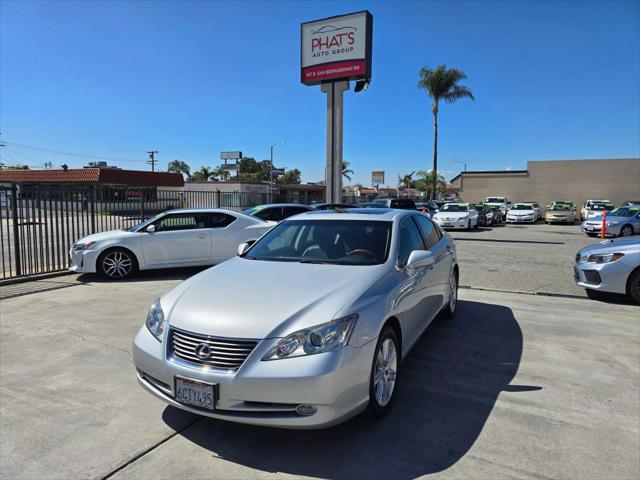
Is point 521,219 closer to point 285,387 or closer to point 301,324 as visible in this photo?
point 301,324

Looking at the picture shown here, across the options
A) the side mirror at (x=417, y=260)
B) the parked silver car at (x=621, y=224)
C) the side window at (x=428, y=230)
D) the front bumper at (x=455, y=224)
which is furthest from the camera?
the front bumper at (x=455, y=224)

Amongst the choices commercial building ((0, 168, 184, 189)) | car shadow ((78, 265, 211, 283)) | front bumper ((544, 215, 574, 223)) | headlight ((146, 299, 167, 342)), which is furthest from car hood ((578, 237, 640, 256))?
commercial building ((0, 168, 184, 189))

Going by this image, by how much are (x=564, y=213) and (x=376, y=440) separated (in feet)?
106

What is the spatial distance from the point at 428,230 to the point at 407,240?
1.12 metres

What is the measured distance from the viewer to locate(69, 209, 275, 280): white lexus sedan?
28.9 ft

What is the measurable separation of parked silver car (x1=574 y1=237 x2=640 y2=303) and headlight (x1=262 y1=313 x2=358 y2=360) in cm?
612

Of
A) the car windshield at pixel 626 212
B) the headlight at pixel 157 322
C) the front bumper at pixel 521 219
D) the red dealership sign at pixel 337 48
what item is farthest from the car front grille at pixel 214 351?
the front bumper at pixel 521 219

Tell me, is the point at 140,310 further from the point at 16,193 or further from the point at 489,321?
the point at 489,321

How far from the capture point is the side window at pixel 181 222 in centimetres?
938

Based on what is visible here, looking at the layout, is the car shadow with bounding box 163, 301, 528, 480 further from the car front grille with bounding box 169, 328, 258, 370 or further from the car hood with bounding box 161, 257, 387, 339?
the car hood with bounding box 161, 257, 387, 339

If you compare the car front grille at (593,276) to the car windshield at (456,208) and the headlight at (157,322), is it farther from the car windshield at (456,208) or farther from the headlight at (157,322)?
the car windshield at (456,208)

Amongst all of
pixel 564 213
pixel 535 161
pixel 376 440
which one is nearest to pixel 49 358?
pixel 376 440

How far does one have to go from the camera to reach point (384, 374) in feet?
11.0

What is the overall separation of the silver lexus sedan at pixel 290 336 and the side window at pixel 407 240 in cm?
4
